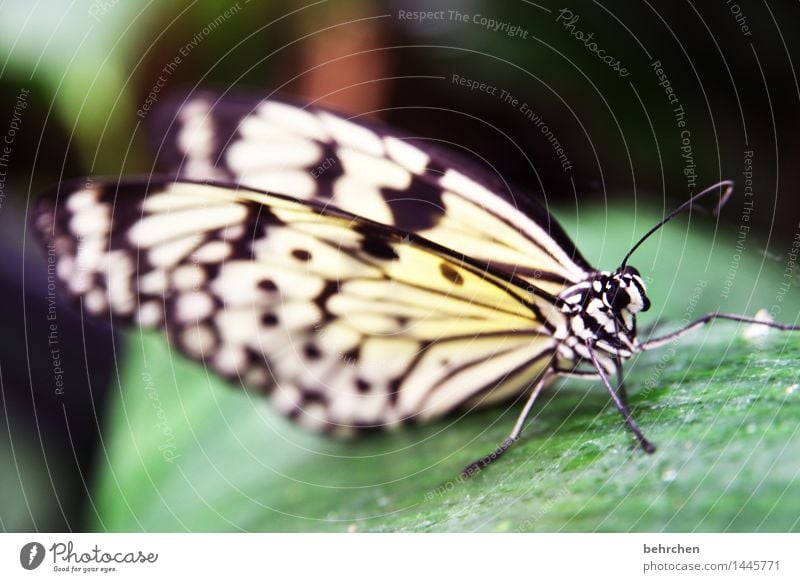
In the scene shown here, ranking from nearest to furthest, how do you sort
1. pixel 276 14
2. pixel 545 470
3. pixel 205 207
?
pixel 545 470, pixel 205 207, pixel 276 14

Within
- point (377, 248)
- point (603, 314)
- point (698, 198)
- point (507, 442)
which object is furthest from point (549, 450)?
point (698, 198)

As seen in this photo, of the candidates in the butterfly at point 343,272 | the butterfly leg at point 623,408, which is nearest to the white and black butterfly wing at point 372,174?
the butterfly at point 343,272

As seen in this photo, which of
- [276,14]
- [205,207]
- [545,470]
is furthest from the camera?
[276,14]

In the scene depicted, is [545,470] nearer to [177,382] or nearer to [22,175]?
[177,382]

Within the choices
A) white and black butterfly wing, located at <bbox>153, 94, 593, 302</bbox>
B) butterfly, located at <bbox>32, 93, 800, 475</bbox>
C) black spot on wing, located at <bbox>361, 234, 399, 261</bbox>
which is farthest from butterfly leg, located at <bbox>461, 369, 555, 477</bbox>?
black spot on wing, located at <bbox>361, 234, 399, 261</bbox>
